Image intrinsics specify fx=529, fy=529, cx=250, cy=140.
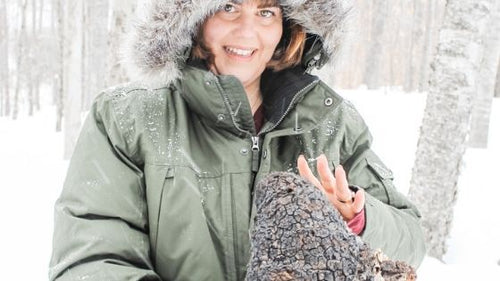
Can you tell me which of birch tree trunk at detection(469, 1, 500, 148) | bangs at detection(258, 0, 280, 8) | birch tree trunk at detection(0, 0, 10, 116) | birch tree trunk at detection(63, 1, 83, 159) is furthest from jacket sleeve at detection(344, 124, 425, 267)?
birch tree trunk at detection(0, 0, 10, 116)

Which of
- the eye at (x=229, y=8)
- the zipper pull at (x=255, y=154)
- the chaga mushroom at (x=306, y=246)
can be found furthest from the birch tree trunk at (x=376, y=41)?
the chaga mushroom at (x=306, y=246)

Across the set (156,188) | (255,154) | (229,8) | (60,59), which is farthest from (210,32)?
(60,59)

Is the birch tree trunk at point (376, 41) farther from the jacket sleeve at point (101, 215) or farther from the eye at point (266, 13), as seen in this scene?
the jacket sleeve at point (101, 215)

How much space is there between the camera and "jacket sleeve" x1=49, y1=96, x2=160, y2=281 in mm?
1472

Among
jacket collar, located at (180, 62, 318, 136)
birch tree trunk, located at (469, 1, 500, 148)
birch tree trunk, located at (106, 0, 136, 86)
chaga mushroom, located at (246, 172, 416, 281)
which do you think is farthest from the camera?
birch tree trunk, located at (469, 1, 500, 148)

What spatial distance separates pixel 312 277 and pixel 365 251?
0.53ft

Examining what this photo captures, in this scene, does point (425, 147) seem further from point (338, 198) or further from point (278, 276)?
point (278, 276)

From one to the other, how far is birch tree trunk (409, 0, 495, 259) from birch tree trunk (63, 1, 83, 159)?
699 cm

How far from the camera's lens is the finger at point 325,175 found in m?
1.40

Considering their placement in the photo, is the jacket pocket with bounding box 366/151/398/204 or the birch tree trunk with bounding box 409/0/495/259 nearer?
the jacket pocket with bounding box 366/151/398/204

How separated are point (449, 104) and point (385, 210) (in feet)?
8.70

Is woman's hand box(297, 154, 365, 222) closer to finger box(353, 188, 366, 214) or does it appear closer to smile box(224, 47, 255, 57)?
finger box(353, 188, 366, 214)

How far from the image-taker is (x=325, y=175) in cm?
141

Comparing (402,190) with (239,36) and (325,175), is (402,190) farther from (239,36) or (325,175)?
(325,175)
